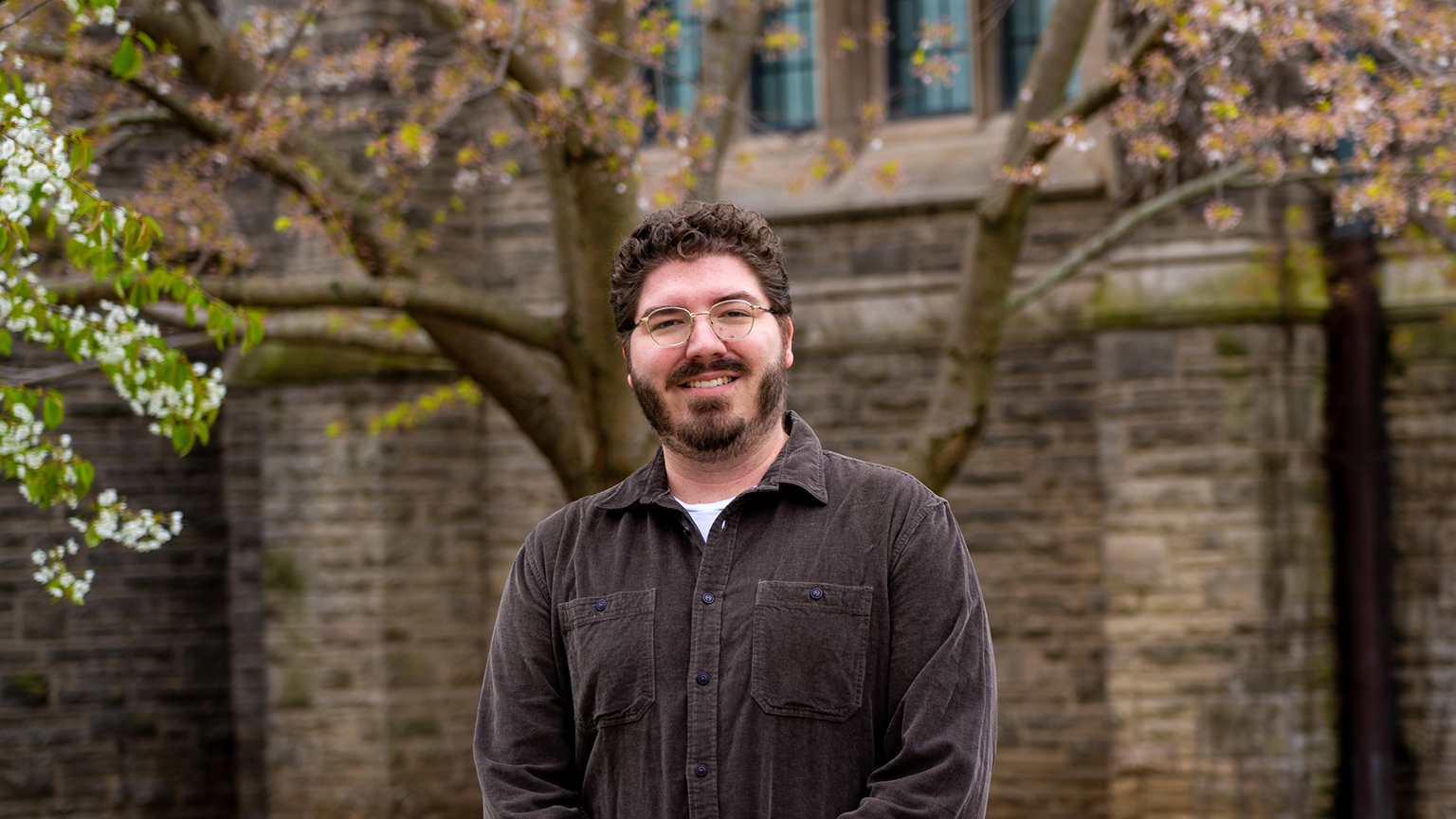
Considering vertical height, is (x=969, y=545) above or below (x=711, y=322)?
below

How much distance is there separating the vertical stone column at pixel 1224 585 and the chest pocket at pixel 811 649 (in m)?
4.67

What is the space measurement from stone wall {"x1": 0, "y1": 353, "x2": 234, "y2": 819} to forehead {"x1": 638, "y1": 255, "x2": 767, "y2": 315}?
6.53 meters

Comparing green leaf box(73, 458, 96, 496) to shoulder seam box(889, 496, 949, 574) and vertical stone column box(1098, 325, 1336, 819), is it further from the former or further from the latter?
vertical stone column box(1098, 325, 1336, 819)

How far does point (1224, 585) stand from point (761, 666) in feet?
15.7

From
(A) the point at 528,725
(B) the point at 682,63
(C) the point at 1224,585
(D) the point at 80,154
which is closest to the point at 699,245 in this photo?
(A) the point at 528,725

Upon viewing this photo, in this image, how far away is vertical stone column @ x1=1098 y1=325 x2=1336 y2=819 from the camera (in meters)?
6.09

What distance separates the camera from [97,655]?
7.75 meters

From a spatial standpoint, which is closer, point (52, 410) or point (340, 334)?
point (52, 410)

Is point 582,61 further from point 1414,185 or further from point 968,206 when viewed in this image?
point 1414,185

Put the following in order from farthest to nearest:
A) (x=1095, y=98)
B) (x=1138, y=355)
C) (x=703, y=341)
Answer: (x=1138, y=355), (x=1095, y=98), (x=703, y=341)

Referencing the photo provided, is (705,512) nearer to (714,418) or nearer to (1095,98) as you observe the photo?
(714,418)

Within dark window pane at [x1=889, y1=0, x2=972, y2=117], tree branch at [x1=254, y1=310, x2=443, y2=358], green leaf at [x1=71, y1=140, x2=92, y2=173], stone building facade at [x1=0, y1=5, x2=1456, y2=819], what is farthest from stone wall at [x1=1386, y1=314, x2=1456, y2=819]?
green leaf at [x1=71, y1=140, x2=92, y2=173]

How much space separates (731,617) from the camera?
1.95 metres

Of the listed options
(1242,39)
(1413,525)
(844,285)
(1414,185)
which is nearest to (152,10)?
(844,285)
